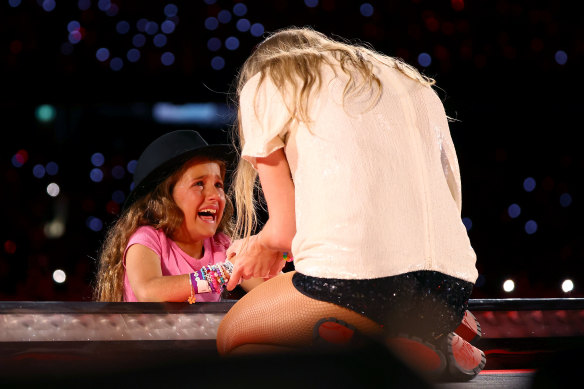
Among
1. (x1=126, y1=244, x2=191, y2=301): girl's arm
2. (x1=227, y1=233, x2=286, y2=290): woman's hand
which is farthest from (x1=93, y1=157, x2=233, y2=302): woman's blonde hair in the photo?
(x1=227, y1=233, x2=286, y2=290): woman's hand

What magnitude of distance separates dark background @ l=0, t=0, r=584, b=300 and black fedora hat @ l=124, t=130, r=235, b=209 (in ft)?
3.22

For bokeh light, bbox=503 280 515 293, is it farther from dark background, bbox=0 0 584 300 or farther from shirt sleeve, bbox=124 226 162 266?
shirt sleeve, bbox=124 226 162 266

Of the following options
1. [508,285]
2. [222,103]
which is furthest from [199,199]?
[508,285]

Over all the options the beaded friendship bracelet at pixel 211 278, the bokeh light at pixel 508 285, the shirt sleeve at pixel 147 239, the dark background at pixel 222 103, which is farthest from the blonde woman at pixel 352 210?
the bokeh light at pixel 508 285

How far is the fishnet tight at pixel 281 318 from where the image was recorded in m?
1.05

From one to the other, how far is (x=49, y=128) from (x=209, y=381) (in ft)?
9.32

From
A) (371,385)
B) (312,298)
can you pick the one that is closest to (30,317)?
(312,298)

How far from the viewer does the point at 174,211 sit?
2.09 meters

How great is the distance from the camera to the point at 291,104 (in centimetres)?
107

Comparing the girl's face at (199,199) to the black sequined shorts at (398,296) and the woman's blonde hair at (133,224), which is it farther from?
the black sequined shorts at (398,296)

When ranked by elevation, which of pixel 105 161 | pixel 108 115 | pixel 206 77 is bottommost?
pixel 105 161

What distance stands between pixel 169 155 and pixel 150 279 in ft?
1.41

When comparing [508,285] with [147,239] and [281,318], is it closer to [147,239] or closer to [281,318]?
[147,239]

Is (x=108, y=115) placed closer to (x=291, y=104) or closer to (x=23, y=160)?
(x=23, y=160)
